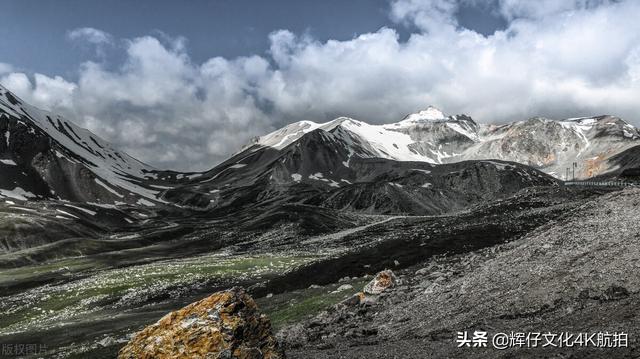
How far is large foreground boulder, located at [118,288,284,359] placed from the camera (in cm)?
2222

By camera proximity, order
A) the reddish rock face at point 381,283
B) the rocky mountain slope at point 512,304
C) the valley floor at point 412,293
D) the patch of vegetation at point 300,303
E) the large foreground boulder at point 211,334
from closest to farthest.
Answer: the large foreground boulder at point 211,334
the rocky mountain slope at point 512,304
the valley floor at point 412,293
the reddish rock face at point 381,283
the patch of vegetation at point 300,303

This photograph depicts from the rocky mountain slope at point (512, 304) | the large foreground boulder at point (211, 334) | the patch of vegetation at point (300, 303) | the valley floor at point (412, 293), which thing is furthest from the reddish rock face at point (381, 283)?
the large foreground boulder at point (211, 334)

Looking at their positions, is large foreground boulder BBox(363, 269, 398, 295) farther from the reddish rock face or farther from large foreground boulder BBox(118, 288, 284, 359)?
large foreground boulder BBox(118, 288, 284, 359)

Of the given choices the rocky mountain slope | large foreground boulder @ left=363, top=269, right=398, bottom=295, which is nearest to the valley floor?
the rocky mountain slope

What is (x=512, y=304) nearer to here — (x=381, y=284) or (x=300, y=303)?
(x=381, y=284)

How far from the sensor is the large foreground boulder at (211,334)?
72.9 ft

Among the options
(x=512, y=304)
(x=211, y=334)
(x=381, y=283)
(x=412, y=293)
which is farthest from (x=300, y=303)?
(x=211, y=334)

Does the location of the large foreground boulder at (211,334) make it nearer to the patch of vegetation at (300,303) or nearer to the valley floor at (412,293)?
the valley floor at (412,293)

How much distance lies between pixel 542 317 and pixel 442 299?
9.45m

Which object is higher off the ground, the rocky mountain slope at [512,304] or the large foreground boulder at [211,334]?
the large foreground boulder at [211,334]

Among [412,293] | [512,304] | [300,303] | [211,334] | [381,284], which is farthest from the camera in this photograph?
[300,303]

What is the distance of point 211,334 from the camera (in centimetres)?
2238

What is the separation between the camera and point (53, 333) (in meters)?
55.3

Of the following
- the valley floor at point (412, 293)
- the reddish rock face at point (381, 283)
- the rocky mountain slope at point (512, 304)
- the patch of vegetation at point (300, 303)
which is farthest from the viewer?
the patch of vegetation at point (300, 303)
